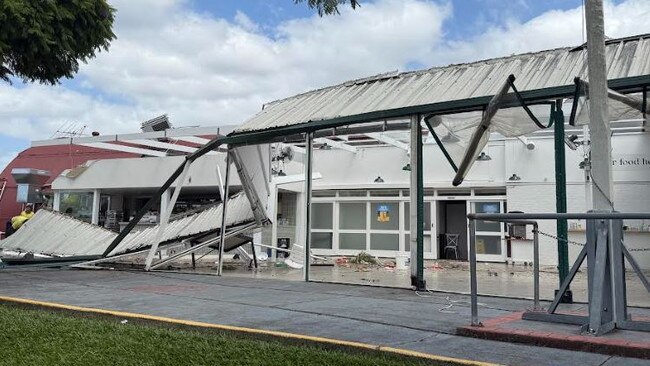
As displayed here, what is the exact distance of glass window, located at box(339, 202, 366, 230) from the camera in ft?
64.5

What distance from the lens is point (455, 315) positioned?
21.0 ft

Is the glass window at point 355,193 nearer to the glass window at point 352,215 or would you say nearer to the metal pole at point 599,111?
the glass window at point 352,215

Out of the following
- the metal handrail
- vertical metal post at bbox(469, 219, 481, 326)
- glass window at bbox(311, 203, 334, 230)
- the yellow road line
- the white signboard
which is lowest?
the yellow road line

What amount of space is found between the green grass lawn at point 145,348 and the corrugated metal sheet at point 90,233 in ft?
24.4

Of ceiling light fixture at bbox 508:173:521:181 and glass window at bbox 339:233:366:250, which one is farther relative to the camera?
glass window at bbox 339:233:366:250

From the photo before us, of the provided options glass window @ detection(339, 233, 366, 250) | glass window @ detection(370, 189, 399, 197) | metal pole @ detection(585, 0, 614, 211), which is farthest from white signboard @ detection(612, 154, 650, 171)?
metal pole @ detection(585, 0, 614, 211)

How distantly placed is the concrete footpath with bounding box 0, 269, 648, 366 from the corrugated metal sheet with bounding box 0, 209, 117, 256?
3.04m

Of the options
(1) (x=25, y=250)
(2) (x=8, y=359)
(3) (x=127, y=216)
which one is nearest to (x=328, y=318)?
(2) (x=8, y=359)

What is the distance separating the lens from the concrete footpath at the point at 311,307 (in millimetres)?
4703

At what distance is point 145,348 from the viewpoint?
4.75m

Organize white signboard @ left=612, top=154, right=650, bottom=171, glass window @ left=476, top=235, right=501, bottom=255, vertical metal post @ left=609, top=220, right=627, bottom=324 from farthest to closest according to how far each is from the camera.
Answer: glass window @ left=476, top=235, right=501, bottom=255 < white signboard @ left=612, top=154, right=650, bottom=171 < vertical metal post @ left=609, top=220, right=627, bottom=324

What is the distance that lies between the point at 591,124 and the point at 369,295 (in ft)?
13.3

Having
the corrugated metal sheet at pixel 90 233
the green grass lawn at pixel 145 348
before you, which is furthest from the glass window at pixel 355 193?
the green grass lawn at pixel 145 348

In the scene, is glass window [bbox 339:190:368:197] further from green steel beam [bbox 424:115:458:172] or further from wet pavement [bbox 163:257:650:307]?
green steel beam [bbox 424:115:458:172]
